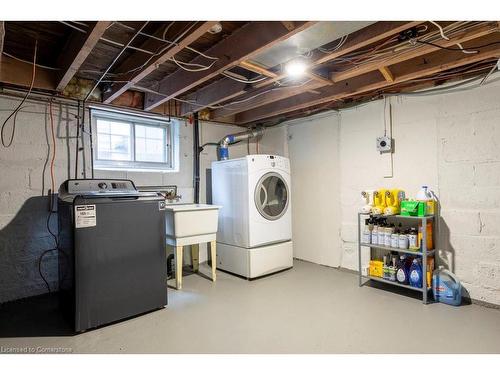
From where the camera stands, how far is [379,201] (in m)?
2.86

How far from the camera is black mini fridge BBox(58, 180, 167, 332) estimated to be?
1.98 meters

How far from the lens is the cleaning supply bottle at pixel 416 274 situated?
2.52 m

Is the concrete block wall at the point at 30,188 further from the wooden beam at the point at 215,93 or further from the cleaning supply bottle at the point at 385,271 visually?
the cleaning supply bottle at the point at 385,271

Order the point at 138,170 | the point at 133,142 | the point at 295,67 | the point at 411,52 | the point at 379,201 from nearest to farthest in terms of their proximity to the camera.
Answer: the point at 411,52 < the point at 295,67 < the point at 379,201 < the point at 138,170 < the point at 133,142

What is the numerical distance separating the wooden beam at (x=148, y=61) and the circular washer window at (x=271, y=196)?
5.29 ft

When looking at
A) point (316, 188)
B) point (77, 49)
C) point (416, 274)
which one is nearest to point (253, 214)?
point (316, 188)

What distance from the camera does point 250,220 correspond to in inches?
123

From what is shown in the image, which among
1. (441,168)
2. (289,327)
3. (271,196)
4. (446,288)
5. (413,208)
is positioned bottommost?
(289,327)

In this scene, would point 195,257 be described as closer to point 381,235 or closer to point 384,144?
point 381,235

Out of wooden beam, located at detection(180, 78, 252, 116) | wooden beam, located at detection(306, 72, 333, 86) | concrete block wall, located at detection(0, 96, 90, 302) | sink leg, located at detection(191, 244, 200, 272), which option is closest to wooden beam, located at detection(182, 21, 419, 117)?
wooden beam, located at detection(306, 72, 333, 86)

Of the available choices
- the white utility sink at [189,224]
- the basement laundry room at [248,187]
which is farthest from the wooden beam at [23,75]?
the white utility sink at [189,224]

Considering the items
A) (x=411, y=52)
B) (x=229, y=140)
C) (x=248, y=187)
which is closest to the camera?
(x=411, y=52)

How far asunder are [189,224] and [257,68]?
159 cm
